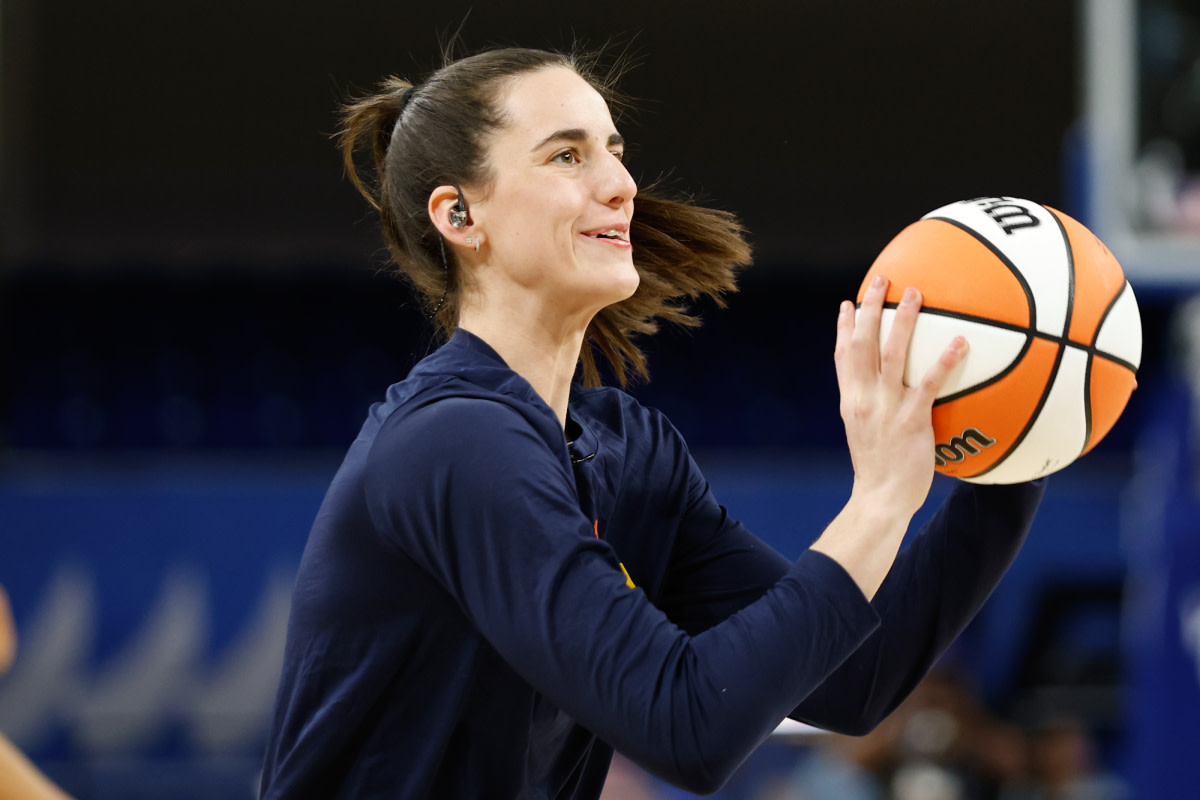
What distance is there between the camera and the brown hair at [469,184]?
199cm

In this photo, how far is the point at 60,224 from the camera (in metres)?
10.3

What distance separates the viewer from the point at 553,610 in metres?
1.56

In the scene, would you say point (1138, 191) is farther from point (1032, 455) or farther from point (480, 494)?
point (480, 494)

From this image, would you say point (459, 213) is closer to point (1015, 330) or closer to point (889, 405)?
point (889, 405)

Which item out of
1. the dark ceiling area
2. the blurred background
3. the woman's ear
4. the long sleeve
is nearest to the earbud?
the woman's ear

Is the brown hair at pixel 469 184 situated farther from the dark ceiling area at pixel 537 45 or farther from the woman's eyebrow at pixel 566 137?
the dark ceiling area at pixel 537 45

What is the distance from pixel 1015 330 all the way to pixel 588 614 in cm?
71

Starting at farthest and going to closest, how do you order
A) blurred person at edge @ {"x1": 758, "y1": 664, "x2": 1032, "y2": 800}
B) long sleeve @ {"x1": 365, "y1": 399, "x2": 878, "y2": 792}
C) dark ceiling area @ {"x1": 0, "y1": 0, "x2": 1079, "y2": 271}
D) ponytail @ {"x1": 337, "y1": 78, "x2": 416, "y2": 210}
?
dark ceiling area @ {"x1": 0, "y1": 0, "x2": 1079, "y2": 271} < blurred person at edge @ {"x1": 758, "y1": 664, "x2": 1032, "y2": 800} < ponytail @ {"x1": 337, "y1": 78, "x2": 416, "y2": 210} < long sleeve @ {"x1": 365, "y1": 399, "x2": 878, "y2": 792}

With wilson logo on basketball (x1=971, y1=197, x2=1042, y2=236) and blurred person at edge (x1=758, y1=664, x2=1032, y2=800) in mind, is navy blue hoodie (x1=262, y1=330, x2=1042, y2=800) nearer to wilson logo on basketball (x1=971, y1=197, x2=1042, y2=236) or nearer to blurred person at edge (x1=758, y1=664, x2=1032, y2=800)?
wilson logo on basketball (x1=971, y1=197, x2=1042, y2=236)

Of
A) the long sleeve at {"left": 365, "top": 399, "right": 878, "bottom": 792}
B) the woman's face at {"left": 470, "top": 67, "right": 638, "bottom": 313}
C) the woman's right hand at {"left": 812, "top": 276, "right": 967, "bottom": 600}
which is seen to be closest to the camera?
the long sleeve at {"left": 365, "top": 399, "right": 878, "bottom": 792}

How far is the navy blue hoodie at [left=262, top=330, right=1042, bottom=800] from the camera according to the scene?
1.53m

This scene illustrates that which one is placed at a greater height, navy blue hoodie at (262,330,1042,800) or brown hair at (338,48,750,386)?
brown hair at (338,48,750,386)

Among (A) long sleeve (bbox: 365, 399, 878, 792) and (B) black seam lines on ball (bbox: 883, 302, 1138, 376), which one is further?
(B) black seam lines on ball (bbox: 883, 302, 1138, 376)

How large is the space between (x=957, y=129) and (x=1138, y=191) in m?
3.81
